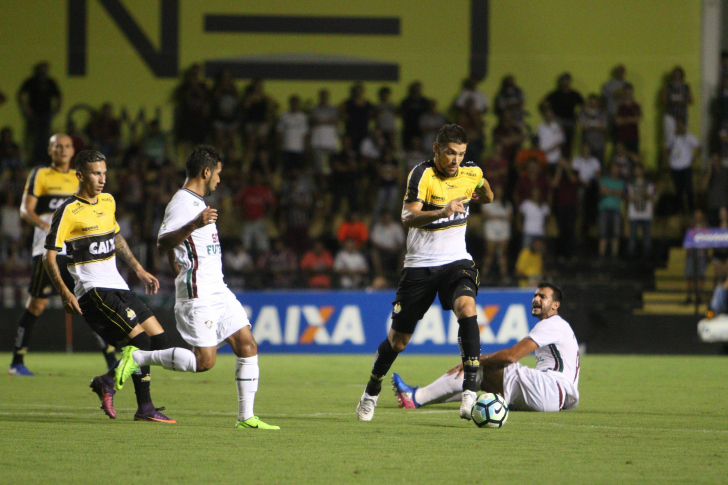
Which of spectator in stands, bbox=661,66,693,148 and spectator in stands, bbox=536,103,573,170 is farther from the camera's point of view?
spectator in stands, bbox=661,66,693,148

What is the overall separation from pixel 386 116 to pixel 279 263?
4588 mm

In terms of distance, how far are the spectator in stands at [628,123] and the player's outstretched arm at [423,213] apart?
47.5ft

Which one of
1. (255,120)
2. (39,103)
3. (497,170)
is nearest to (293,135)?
(255,120)

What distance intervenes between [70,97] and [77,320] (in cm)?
721

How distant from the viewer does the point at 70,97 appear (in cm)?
2166

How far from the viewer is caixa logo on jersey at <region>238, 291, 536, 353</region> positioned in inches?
635

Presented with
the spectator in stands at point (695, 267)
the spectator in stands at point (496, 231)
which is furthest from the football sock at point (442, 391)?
the spectator in stands at point (496, 231)

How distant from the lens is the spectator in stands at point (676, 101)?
2147 cm

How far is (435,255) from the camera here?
24.5ft

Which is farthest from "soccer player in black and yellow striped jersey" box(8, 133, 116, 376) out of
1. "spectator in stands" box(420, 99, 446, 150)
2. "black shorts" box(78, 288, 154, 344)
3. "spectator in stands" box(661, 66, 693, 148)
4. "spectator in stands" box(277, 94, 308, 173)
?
"spectator in stands" box(661, 66, 693, 148)

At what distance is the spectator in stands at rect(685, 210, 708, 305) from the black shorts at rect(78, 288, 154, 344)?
11.5 meters

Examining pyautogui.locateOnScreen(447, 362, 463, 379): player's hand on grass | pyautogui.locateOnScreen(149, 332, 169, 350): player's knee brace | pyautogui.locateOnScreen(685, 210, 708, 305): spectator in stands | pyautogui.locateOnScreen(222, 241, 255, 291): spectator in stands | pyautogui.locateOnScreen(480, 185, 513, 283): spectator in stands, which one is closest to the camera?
pyautogui.locateOnScreen(149, 332, 169, 350): player's knee brace

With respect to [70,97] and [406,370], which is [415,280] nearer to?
[406,370]

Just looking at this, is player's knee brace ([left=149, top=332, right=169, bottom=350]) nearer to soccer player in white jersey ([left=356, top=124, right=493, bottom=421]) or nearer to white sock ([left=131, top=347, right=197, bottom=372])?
white sock ([left=131, top=347, right=197, bottom=372])
